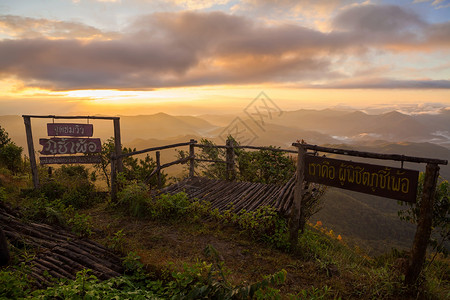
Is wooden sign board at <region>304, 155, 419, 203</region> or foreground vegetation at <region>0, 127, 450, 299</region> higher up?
wooden sign board at <region>304, 155, 419, 203</region>

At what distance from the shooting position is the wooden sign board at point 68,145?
7.96 m

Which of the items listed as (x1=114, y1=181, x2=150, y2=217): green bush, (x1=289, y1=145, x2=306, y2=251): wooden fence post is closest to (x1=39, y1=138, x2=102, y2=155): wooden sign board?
(x1=114, y1=181, x2=150, y2=217): green bush

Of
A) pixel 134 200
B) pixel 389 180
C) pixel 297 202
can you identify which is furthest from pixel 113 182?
pixel 389 180

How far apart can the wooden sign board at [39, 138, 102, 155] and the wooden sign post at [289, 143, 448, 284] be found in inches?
265

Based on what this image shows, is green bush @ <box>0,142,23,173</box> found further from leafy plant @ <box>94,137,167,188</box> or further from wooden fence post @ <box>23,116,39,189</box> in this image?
wooden fence post @ <box>23,116,39,189</box>

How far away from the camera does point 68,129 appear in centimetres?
804

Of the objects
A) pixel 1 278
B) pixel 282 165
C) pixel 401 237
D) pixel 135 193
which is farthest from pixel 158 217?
pixel 401 237

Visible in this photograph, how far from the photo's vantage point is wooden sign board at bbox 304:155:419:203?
3.75 m

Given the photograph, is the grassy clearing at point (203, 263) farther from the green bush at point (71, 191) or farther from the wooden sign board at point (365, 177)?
the wooden sign board at point (365, 177)

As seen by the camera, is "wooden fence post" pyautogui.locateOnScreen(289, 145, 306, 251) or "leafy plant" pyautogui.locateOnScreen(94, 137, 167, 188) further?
"leafy plant" pyautogui.locateOnScreen(94, 137, 167, 188)

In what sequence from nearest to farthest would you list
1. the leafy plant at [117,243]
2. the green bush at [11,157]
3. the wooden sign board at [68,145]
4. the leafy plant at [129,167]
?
the leafy plant at [117,243] < the wooden sign board at [68,145] < the leafy plant at [129,167] < the green bush at [11,157]

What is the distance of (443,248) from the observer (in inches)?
181

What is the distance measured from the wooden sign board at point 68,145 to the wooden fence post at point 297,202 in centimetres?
656

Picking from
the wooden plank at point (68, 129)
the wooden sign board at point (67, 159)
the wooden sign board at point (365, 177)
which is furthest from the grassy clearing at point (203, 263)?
the wooden plank at point (68, 129)
